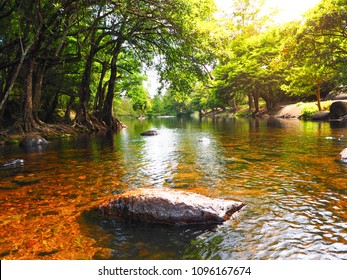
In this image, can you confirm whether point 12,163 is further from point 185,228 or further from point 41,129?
point 41,129

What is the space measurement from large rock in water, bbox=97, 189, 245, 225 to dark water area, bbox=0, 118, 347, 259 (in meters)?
0.18

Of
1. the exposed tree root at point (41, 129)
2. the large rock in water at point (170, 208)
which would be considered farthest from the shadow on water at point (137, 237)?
the exposed tree root at point (41, 129)

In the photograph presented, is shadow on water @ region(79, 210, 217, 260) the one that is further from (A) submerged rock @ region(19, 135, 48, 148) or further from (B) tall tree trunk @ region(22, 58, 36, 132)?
(B) tall tree trunk @ region(22, 58, 36, 132)

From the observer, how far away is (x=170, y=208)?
15.4 feet

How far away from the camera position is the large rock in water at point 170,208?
459cm

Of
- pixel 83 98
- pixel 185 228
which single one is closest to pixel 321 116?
pixel 83 98

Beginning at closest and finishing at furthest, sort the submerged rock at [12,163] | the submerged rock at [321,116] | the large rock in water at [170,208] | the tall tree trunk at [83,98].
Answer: the large rock in water at [170,208] < the submerged rock at [12,163] < the tall tree trunk at [83,98] < the submerged rock at [321,116]

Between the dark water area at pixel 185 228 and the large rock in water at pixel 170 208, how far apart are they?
179mm

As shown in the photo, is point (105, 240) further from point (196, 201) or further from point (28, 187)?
point (28, 187)

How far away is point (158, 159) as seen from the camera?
10.7 m

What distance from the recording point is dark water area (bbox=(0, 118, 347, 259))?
374 cm

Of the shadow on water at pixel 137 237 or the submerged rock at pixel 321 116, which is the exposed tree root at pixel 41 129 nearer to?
the shadow on water at pixel 137 237

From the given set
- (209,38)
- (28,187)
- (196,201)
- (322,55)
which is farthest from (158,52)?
(196,201)

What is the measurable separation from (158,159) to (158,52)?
14.3 m
